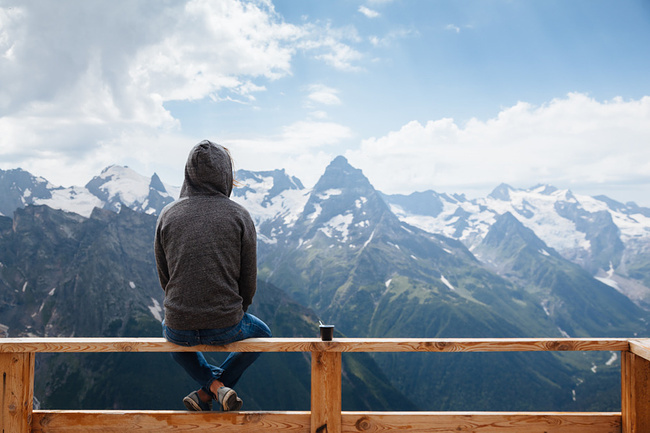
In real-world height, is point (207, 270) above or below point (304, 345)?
above

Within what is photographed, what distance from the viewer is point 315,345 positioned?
6.11m

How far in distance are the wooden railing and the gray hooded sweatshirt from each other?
0.51m

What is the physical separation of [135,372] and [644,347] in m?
177

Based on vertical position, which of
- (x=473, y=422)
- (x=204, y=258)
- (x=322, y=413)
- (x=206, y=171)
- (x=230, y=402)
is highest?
(x=206, y=171)

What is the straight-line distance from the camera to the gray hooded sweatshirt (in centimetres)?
609

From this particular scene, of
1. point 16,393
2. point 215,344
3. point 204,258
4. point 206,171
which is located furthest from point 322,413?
point 16,393

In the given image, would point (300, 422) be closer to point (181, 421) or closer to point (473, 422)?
point (181, 421)

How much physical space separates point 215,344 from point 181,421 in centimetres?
105

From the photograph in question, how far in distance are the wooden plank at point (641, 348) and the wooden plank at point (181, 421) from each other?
172 inches

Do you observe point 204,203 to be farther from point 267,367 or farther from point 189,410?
point 267,367

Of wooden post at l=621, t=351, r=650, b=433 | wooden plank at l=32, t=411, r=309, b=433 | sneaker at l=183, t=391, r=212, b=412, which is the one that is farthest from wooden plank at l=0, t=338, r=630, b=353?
wooden plank at l=32, t=411, r=309, b=433

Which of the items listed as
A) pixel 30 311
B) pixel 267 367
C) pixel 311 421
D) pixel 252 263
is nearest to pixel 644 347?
pixel 311 421

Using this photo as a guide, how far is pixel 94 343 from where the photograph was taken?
20.9ft

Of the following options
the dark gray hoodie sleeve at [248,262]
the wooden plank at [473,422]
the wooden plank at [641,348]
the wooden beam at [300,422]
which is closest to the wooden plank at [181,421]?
the wooden beam at [300,422]
